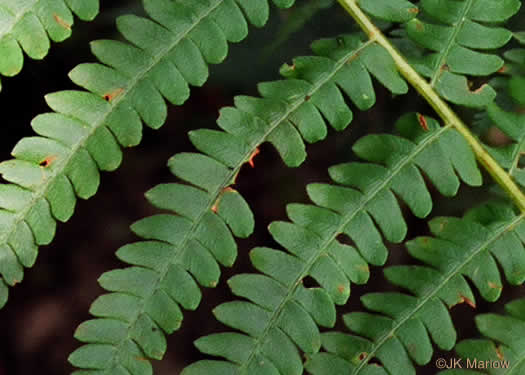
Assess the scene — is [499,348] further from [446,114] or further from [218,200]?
[218,200]

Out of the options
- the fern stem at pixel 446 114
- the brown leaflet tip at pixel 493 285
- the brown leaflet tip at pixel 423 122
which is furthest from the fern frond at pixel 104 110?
the brown leaflet tip at pixel 493 285

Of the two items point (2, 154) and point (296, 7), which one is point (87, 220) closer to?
point (2, 154)

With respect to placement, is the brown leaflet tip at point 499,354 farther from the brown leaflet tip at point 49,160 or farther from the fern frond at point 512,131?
the brown leaflet tip at point 49,160

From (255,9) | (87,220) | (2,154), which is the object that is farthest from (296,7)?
(87,220)

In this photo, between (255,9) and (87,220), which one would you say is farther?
(87,220)

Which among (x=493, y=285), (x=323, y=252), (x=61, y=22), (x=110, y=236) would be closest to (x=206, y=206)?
(x=323, y=252)

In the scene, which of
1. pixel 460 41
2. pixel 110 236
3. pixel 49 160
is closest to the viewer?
pixel 49 160

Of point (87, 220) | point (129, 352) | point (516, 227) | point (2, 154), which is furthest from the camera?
point (87, 220)
